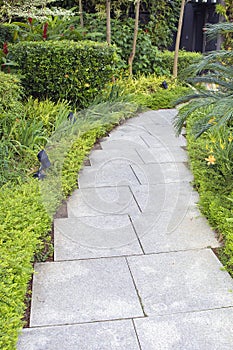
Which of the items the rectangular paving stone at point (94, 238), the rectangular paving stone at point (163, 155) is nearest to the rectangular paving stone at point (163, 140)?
the rectangular paving stone at point (163, 155)

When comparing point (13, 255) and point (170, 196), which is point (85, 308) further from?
point (170, 196)

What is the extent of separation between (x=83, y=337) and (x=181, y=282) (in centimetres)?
71

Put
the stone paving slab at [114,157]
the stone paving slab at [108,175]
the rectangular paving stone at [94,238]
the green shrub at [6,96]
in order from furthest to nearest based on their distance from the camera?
the stone paving slab at [114,157] < the green shrub at [6,96] < the stone paving slab at [108,175] < the rectangular paving stone at [94,238]

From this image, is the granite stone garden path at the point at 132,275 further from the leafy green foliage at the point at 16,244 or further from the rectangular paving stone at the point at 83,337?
the leafy green foliage at the point at 16,244

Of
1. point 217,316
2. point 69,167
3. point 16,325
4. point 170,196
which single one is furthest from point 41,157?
point 217,316

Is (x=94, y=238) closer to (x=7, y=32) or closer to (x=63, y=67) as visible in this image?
(x=63, y=67)

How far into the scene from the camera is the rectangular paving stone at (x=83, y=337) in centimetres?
196

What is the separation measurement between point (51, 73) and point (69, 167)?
1987 mm

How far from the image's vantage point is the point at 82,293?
2.34 m

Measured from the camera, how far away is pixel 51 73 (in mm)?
5336

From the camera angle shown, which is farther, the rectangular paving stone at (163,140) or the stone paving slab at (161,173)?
the rectangular paving stone at (163,140)

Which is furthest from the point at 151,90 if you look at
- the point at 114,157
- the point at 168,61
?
the point at 114,157

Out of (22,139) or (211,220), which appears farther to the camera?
(22,139)

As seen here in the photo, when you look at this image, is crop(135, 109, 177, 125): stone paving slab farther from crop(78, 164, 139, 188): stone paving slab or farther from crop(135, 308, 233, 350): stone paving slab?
crop(135, 308, 233, 350): stone paving slab
